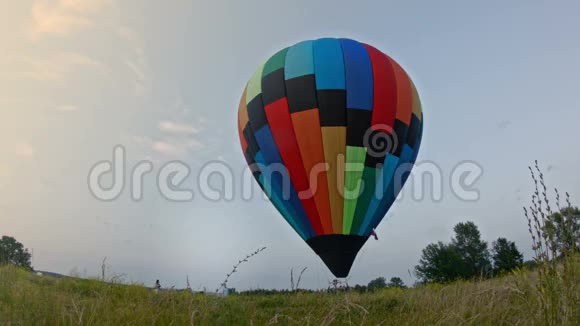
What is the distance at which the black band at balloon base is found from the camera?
15398 millimetres

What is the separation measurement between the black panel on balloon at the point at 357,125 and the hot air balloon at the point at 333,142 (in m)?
0.04

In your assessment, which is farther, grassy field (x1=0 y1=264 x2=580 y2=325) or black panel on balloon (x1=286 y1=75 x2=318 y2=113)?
black panel on balloon (x1=286 y1=75 x2=318 y2=113)

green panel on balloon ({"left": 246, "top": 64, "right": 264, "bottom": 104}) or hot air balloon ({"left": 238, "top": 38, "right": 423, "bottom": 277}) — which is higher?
green panel on balloon ({"left": 246, "top": 64, "right": 264, "bottom": 104})

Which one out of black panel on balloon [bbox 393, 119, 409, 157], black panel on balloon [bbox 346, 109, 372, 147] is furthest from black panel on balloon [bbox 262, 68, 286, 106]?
black panel on balloon [bbox 393, 119, 409, 157]

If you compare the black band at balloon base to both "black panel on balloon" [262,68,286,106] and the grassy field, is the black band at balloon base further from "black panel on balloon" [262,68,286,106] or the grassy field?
the grassy field

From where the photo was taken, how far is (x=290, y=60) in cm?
1730

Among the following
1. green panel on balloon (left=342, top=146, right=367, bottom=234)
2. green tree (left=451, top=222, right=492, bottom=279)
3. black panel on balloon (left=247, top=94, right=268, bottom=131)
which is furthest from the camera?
green tree (left=451, top=222, right=492, bottom=279)

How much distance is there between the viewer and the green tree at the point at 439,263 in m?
43.8

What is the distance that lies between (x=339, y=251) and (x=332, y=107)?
5314 mm

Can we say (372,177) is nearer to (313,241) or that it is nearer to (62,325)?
(313,241)

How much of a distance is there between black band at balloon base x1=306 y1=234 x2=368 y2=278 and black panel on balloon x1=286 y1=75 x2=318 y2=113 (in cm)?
493

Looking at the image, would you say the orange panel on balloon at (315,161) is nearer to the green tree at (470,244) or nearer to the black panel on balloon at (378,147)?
the black panel on balloon at (378,147)

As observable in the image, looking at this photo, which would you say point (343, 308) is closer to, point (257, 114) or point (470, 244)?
point (257, 114)

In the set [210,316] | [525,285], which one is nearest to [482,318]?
[525,285]
